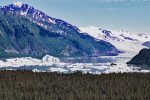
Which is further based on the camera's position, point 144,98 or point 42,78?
point 42,78


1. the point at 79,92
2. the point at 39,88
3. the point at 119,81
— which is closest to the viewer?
the point at 79,92

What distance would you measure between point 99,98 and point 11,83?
39.2ft

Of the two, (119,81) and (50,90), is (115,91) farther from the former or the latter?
(119,81)

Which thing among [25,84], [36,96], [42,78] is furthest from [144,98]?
[42,78]

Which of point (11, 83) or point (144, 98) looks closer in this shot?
point (144, 98)

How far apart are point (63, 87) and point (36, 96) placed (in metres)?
7.42

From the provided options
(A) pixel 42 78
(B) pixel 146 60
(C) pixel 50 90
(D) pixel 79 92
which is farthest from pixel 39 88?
(B) pixel 146 60

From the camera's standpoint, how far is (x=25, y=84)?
4166 centimetres

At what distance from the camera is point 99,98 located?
33531 millimetres

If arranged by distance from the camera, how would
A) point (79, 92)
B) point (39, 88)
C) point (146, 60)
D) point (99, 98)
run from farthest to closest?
point (146, 60) < point (39, 88) < point (79, 92) < point (99, 98)

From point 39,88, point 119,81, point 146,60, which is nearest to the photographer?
point 39,88

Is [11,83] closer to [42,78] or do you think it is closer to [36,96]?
[42,78]

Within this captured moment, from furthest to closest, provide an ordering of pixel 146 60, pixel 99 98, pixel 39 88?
pixel 146 60
pixel 39 88
pixel 99 98

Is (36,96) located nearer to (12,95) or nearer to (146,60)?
(12,95)
